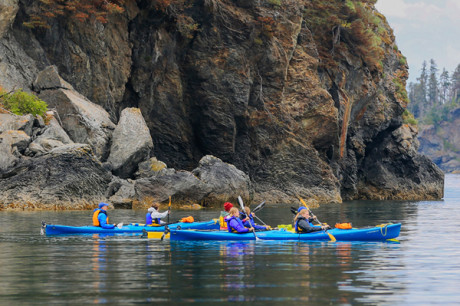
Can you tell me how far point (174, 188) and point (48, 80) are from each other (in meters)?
10.3

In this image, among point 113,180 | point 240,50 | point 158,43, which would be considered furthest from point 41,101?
point 240,50

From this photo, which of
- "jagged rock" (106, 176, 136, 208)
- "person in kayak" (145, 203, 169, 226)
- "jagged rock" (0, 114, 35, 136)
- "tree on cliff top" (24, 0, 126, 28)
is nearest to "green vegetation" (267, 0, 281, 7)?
"tree on cliff top" (24, 0, 126, 28)

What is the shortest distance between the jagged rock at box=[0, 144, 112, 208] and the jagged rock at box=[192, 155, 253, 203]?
19.8 ft

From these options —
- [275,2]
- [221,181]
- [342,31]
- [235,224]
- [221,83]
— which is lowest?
[235,224]

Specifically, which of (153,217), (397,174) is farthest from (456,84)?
(153,217)

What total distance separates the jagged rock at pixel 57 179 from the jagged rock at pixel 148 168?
3675 millimetres

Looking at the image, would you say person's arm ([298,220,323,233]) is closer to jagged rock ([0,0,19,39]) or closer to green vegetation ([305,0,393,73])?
jagged rock ([0,0,19,39])

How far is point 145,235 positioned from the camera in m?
21.3

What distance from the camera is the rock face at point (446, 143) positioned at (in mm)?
156500

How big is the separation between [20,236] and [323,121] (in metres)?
33.7

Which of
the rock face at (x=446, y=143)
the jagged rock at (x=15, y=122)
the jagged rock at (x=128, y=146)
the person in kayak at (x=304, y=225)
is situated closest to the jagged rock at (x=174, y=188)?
the jagged rock at (x=128, y=146)

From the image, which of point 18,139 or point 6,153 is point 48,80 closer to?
point 18,139

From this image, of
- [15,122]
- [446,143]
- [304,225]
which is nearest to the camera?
[304,225]

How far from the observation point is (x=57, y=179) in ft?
107
